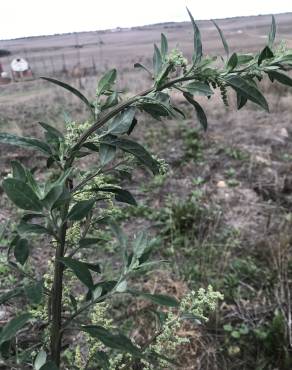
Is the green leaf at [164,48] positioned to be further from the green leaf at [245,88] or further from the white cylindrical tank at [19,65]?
the white cylindrical tank at [19,65]

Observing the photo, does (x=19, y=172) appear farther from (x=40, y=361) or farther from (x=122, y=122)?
(x=40, y=361)

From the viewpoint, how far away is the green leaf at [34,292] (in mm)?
636

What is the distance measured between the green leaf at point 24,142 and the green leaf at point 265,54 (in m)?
0.38

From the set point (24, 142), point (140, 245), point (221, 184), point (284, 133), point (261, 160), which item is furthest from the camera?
point (284, 133)

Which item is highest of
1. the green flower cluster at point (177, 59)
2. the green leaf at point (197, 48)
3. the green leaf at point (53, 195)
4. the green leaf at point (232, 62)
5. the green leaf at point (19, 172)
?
the green leaf at point (197, 48)

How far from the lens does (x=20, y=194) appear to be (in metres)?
0.61

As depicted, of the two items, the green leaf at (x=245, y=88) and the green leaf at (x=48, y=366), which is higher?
the green leaf at (x=245, y=88)

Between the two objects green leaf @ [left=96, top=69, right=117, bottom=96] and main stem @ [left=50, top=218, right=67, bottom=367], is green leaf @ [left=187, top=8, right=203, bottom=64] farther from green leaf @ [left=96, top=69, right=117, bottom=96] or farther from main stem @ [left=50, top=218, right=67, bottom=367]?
main stem @ [left=50, top=218, right=67, bottom=367]

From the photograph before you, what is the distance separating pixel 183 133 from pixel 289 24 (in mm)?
1309

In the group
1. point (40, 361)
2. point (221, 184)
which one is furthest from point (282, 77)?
point (221, 184)

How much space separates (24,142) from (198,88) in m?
0.29

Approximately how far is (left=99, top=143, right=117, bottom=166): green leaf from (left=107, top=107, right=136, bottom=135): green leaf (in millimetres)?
25

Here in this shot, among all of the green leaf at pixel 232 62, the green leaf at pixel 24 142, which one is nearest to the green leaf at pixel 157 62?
the green leaf at pixel 232 62

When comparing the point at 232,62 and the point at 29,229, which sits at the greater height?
the point at 232,62
